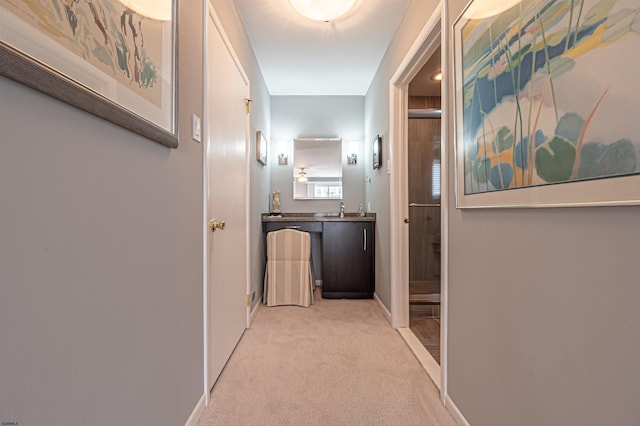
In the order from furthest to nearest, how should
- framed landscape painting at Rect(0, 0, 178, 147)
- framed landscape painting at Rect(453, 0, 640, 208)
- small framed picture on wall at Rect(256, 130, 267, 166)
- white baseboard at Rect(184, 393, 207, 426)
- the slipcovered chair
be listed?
1. the slipcovered chair
2. small framed picture on wall at Rect(256, 130, 267, 166)
3. white baseboard at Rect(184, 393, 207, 426)
4. framed landscape painting at Rect(453, 0, 640, 208)
5. framed landscape painting at Rect(0, 0, 178, 147)

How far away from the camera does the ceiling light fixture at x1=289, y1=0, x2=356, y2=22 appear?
197cm

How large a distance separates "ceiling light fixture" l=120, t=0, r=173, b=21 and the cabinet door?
97.8 inches

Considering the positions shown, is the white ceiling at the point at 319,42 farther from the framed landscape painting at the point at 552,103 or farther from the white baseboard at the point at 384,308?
the white baseboard at the point at 384,308

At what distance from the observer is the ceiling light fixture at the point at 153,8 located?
2.98ft

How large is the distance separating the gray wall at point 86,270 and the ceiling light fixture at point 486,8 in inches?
51.1

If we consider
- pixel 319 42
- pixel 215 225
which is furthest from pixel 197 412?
pixel 319 42

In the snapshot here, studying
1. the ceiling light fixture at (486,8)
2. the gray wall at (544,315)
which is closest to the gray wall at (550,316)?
the gray wall at (544,315)

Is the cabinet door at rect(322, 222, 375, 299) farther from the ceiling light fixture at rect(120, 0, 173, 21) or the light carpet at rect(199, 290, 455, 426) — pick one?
the ceiling light fixture at rect(120, 0, 173, 21)

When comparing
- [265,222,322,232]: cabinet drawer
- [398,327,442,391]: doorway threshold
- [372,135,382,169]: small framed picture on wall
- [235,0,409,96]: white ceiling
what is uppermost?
[235,0,409,96]: white ceiling

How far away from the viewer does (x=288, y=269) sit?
10.3ft

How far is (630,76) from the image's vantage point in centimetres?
65

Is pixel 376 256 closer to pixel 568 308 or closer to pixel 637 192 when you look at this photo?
pixel 568 308

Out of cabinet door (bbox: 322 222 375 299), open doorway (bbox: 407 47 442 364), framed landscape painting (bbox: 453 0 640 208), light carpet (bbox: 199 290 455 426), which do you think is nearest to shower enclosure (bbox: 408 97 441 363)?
open doorway (bbox: 407 47 442 364)

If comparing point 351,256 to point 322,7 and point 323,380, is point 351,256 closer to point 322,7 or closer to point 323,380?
point 323,380
